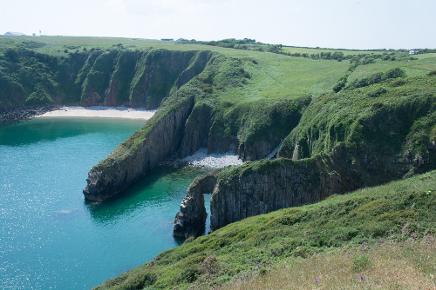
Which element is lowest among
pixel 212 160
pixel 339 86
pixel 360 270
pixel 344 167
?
pixel 212 160

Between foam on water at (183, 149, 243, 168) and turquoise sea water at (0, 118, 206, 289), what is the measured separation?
17.7 ft

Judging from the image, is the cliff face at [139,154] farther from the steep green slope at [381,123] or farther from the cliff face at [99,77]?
the cliff face at [99,77]

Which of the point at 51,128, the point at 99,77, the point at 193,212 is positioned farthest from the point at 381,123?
the point at 99,77

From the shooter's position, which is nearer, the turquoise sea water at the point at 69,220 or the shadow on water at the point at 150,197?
the turquoise sea water at the point at 69,220

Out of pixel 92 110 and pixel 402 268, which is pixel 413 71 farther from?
pixel 92 110

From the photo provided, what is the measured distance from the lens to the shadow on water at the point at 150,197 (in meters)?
78.1

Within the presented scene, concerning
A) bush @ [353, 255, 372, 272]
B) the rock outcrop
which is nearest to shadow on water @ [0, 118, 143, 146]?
the rock outcrop

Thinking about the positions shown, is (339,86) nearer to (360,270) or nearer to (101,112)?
(360,270)

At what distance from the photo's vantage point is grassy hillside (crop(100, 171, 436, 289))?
118 ft

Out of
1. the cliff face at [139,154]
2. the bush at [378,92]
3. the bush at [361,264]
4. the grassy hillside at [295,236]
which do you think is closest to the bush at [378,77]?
the bush at [378,92]

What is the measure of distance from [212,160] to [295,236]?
211 feet

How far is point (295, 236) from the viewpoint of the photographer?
4162 cm

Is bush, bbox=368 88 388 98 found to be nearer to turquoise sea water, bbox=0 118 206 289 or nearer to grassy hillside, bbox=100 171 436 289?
grassy hillside, bbox=100 171 436 289

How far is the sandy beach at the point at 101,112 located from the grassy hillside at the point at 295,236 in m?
109
